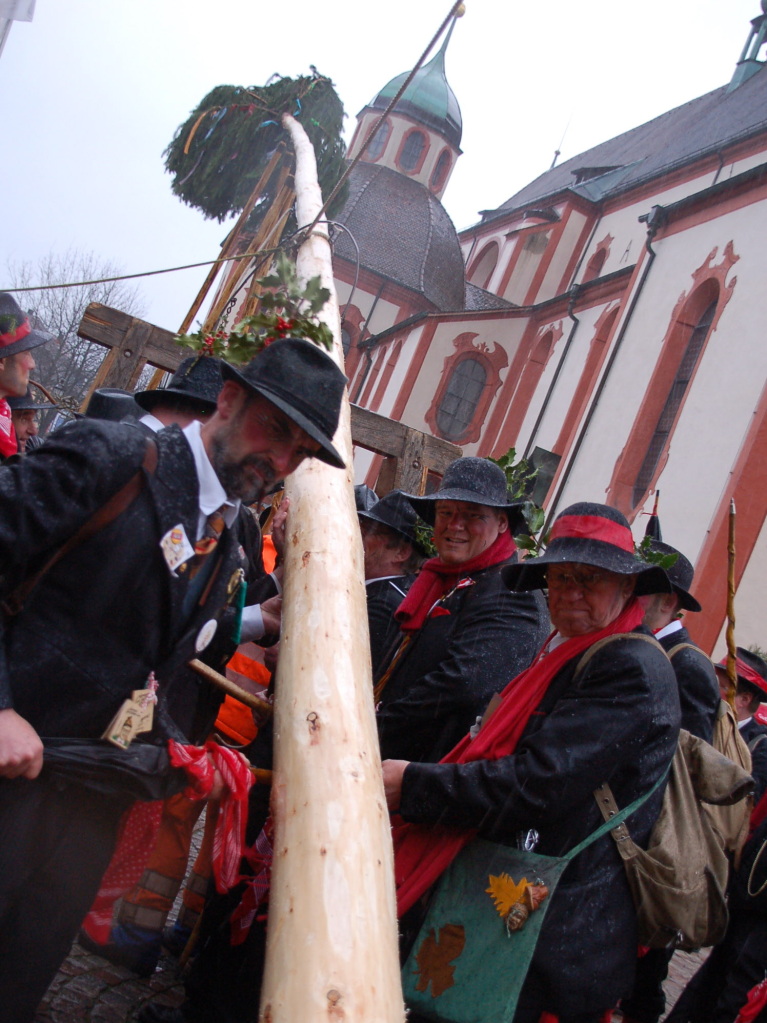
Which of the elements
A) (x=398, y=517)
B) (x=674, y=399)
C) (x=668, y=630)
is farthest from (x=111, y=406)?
(x=674, y=399)

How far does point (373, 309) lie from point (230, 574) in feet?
102

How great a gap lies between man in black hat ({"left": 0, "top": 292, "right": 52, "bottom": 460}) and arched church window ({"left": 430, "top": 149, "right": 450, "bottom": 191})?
118ft

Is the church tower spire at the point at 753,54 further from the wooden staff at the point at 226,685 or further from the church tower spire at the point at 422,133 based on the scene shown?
the wooden staff at the point at 226,685

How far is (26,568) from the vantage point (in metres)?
1.96

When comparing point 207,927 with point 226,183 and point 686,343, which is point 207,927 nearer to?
point 226,183

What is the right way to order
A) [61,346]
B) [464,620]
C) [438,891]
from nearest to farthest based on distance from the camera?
[438,891] → [464,620] → [61,346]

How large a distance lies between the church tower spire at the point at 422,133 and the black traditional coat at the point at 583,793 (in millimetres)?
37048

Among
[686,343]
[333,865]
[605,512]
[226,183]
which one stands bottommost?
[333,865]

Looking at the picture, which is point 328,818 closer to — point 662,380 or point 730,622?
point 730,622

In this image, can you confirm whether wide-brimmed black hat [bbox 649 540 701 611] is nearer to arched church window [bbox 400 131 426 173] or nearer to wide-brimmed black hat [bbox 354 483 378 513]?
wide-brimmed black hat [bbox 354 483 378 513]

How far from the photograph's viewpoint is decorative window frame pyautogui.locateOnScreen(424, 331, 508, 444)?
28562 millimetres

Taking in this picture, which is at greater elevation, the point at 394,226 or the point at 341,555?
the point at 394,226

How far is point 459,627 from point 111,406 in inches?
90.4

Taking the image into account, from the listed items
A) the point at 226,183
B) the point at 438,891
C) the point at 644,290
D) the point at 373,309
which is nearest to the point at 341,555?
the point at 438,891
